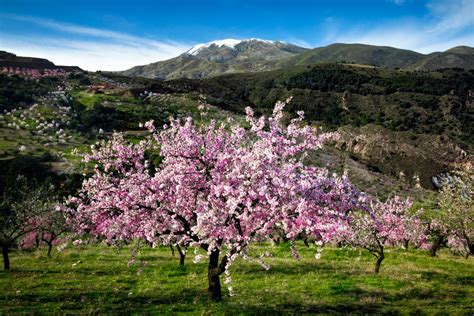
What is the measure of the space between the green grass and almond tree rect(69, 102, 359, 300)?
10.0ft

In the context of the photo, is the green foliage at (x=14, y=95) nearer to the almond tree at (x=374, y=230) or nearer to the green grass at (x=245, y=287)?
the green grass at (x=245, y=287)

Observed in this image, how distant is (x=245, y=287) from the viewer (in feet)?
72.6

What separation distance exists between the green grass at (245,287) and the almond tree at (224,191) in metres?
3.05

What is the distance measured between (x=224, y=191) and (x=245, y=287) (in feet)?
32.6

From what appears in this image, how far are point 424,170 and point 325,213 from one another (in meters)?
186

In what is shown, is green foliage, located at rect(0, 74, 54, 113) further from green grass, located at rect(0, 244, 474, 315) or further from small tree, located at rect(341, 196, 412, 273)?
small tree, located at rect(341, 196, 412, 273)

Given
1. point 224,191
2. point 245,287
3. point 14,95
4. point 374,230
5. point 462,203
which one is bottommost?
point 245,287

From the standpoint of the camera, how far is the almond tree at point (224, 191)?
14188mm

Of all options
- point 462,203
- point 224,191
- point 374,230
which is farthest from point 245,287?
point 462,203

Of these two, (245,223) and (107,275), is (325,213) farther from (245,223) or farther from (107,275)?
(107,275)

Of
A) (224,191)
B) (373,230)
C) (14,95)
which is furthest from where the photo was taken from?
(14,95)

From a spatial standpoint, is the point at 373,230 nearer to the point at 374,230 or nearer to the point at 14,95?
the point at 374,230

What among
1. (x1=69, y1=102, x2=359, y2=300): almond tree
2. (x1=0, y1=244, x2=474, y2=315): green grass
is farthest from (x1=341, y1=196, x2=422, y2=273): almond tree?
(x1=69, y1=102, x2=359, y2=300): almond tree

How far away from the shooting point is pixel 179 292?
20.6 meters
